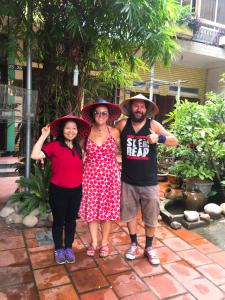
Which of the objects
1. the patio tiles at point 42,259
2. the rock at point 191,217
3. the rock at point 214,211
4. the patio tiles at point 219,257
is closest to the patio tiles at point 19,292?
the patio tiles at point 42,259

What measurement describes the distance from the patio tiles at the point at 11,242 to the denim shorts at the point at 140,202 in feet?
3.93

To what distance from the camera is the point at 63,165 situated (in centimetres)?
263

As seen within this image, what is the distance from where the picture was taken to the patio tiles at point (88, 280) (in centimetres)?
243

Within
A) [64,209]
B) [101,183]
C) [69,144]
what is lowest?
[64,209]

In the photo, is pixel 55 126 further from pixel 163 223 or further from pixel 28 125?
pixel 163 223

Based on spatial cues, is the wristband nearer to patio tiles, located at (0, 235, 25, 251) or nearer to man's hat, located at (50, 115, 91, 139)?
man's hat, located at (50, 115, 91, 139)

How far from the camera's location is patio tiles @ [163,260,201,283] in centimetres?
263

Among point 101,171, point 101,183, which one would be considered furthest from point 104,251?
point 101,171

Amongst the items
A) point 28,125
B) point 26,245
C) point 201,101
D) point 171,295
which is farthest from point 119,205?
point 201,101

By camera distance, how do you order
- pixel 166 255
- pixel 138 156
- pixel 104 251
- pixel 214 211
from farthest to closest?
pixel 214 211 < pixel 166 255 < pixel 104 251 < pixel 138 156

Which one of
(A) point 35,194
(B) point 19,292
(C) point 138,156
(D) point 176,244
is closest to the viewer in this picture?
(B) point 19,292

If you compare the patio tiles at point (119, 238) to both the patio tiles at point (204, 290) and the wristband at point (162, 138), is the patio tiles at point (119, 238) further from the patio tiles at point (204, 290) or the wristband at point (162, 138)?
the wristband at point (162, 138)

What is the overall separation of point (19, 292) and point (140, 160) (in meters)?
1.53

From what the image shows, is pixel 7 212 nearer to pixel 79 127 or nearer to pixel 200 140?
pixel 79 127
